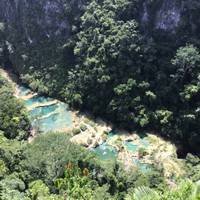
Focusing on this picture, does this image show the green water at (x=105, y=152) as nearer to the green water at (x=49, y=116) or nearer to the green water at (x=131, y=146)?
the green water at (x=131, y=146)

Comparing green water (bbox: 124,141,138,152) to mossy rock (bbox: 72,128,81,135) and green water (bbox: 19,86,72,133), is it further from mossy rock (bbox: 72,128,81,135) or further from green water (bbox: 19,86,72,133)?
green water (bbox: 19,86,72,133)

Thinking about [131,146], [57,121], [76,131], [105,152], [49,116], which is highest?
[49,116]

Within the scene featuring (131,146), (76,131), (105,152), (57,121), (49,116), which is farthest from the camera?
(49,116)

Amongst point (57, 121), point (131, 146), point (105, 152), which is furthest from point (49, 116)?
point (131, 146)

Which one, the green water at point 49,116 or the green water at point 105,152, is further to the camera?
the green water at point 49,116

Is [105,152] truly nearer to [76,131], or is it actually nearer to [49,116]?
[76,131]

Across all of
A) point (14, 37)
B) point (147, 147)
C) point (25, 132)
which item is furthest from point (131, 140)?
point (14, 37)

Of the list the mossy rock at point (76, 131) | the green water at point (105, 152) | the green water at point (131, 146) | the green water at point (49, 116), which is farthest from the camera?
the green water at point (49, 116)

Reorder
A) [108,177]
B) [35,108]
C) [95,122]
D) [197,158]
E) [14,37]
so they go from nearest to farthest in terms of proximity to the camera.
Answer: [108,177] → [197,158] → [95,122] → [35,108] → [14,37]

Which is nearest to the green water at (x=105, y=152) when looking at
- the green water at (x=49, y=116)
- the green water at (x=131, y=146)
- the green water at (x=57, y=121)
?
the green water at (x=57, y=121)

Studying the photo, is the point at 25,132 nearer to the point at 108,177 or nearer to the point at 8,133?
the point at 8,133

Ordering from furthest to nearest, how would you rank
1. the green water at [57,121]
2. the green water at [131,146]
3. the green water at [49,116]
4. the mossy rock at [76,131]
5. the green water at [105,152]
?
the green water at [49,116], the mossy rock at [76,131], the green water at [131,146], the green water at [57,121], the green water at [105,152]
